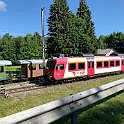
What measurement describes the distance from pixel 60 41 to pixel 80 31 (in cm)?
942

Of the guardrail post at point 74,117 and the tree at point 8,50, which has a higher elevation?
the tree at point 8,50

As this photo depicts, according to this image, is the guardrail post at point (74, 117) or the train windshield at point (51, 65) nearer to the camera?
the guardrail post at point (74, 117)

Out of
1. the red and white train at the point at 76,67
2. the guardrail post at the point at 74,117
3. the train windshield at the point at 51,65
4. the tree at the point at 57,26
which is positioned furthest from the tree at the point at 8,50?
the guardrail post at the point at 74,117

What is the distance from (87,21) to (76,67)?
4473 cm

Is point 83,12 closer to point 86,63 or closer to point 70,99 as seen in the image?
point 86,63

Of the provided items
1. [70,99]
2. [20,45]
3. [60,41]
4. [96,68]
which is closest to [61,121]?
[70,99]

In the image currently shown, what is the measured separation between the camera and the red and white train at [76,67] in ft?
101

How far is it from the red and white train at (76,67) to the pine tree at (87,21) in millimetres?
33512

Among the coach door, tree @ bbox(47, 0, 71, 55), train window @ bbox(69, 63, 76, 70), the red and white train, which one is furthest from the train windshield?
tree @ bbox(47, 0, 71, 55)

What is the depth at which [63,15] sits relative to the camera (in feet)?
208

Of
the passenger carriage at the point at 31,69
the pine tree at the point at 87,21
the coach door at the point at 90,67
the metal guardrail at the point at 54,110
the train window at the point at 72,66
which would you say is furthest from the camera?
the pine tree at the point at 87,21

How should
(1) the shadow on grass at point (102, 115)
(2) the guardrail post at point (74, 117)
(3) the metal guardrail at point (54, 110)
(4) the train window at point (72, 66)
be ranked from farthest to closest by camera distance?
(4) the train window at point (72, 66) → (1) the shadow on grass at point (102, 115) → (2) the guardrail post at point (74, 117) → (3) the metal guardrail at point (54, 110)

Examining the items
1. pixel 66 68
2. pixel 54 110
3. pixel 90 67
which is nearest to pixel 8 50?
pixel 90 67

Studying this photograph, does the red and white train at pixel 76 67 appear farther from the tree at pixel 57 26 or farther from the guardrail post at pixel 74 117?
the guardrail post at pixel 74 117
